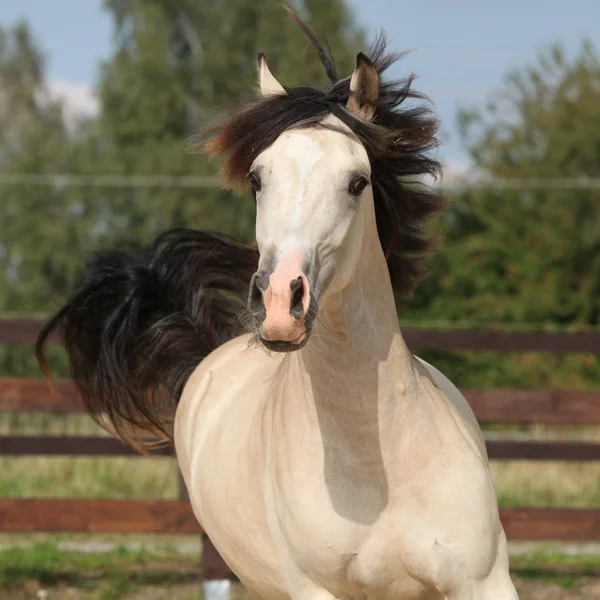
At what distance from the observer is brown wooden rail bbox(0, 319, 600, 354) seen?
6.47 m

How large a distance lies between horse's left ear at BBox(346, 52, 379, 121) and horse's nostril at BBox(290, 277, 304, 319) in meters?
0.71

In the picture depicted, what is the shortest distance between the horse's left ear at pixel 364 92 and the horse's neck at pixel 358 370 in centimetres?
35

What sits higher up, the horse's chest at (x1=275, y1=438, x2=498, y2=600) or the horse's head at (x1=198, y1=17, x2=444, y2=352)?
the horse's head at (x1=198, y1=17, x2=444, y2=352)

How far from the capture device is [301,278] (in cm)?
243

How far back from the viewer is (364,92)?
2965 mm

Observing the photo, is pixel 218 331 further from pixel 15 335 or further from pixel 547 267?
pixel 547 267

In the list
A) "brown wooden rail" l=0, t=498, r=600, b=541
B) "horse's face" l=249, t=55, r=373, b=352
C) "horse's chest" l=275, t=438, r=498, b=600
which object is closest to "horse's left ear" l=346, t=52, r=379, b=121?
"horse's face" l=249, t=55, r=373, b=352

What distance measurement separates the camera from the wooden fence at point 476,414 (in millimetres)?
5898

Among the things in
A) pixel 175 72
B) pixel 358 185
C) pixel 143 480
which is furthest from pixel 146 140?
pixel 358 185

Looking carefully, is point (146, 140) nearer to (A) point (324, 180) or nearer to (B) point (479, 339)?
(B) point (479, 339)

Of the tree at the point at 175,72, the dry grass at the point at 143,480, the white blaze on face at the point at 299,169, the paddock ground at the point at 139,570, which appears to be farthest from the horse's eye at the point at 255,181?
the tree at the point at 175,72

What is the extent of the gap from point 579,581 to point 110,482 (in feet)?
12.6

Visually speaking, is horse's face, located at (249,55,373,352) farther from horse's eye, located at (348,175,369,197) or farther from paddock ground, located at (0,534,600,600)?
paddock ground, located at (0,534,600,600)

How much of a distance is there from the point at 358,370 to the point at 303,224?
56 centimetres
